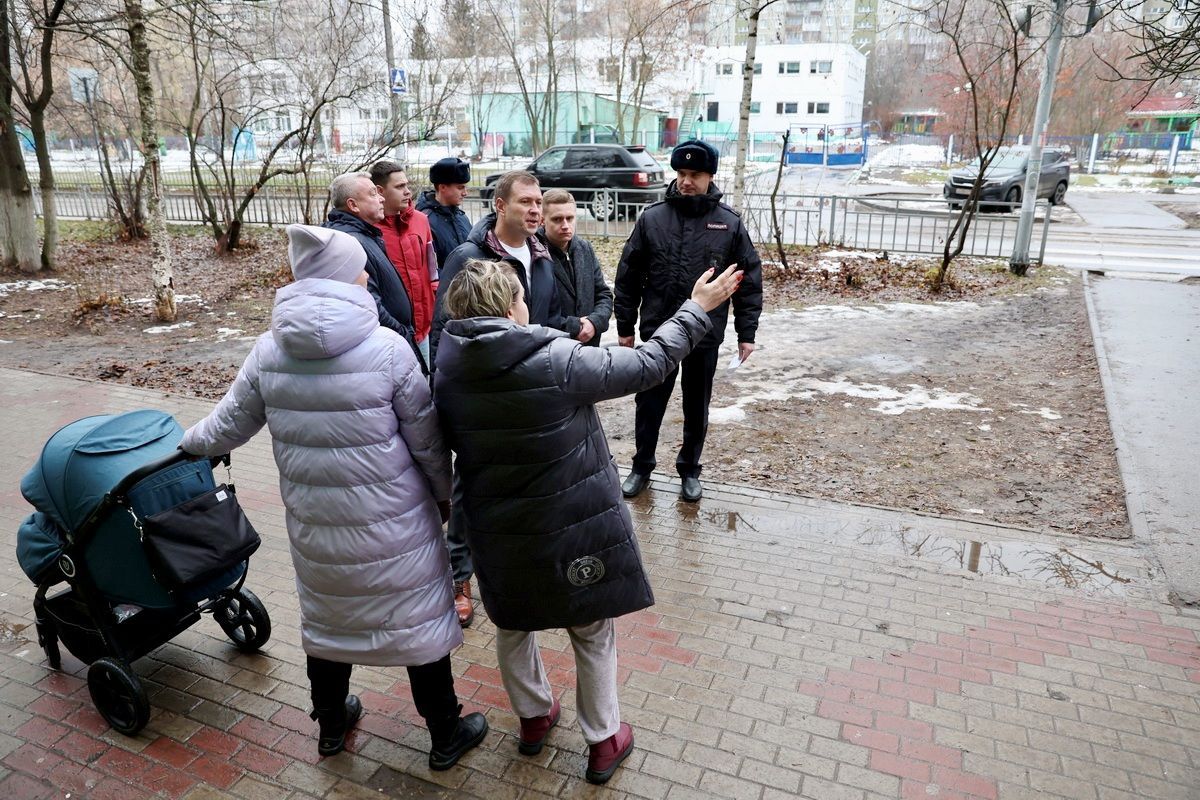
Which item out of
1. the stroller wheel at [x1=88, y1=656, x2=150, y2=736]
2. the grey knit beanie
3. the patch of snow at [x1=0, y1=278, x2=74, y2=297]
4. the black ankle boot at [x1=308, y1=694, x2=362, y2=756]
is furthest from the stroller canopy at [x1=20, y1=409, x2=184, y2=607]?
the patch of snow at [x1=0, y1=278, x2=74, y2=297]

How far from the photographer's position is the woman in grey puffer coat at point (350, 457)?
245cm

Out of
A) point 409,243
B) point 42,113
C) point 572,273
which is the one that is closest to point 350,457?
point 572,273

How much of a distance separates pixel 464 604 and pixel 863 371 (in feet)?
17.0

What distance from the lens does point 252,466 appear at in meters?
5.56

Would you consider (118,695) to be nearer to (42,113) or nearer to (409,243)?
(409,243)

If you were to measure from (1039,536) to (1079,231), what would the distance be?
16.0 m

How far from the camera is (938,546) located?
449cm

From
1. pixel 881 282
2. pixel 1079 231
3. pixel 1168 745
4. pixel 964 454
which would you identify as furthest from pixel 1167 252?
pixel 1168 745

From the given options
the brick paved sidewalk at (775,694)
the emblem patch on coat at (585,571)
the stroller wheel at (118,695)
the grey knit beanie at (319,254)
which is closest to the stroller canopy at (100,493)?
the stroller wheel at (118,695)

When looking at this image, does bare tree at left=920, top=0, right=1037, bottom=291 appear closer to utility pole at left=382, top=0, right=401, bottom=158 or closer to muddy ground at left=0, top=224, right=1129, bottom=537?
muddy ground at left=0, top=224, right=1129, bottom=537

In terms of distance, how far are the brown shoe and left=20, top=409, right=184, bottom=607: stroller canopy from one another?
1205mm

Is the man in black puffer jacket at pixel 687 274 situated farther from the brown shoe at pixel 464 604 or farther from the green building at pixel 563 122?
the green building at pixel 563 122

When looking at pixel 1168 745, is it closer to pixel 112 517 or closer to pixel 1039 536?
pixel 1039 536

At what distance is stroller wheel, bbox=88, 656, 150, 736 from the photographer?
9.68 ft
